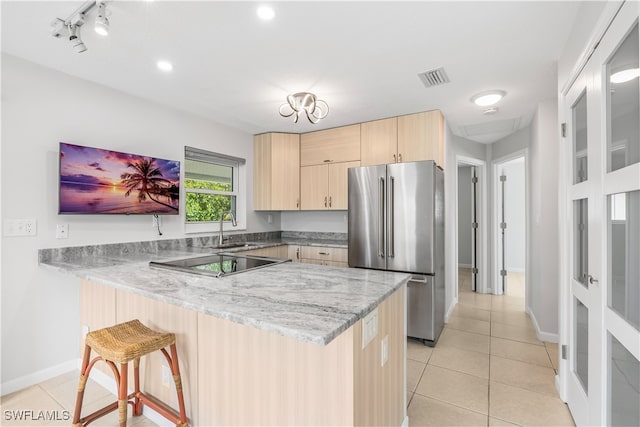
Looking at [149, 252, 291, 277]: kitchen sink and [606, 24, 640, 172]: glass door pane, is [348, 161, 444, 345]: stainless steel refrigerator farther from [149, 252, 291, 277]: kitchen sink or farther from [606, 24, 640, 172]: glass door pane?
[606, 24, 640, 172]: glass door pane

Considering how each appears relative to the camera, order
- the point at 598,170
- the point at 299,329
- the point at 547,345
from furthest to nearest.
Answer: the point at 547,345
the point at 598,170
the point at 299,329

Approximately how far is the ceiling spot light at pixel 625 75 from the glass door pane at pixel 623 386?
3.43 ft

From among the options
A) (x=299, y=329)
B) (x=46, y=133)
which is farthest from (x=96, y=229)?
(x=299, y=329)

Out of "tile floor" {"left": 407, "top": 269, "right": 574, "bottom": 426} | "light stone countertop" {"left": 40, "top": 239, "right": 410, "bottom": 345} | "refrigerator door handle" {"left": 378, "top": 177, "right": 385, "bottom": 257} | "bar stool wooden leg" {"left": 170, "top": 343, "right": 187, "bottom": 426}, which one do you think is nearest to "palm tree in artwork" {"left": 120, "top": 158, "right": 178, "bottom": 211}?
"light stone countertop" {"left": 40, "top": 239, "right": 410, "bottom": 345}

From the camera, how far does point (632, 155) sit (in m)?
1.14

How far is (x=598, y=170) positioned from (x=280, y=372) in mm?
1762

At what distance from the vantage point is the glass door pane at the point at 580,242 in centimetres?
165

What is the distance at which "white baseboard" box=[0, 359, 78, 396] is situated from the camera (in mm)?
2090

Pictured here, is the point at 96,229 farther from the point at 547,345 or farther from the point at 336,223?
the point at 547,345

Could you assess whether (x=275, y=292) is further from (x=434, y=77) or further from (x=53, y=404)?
(x=434, y=77)

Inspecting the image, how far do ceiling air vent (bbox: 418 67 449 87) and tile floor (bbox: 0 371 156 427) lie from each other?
10.1ft

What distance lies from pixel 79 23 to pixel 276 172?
255 cm

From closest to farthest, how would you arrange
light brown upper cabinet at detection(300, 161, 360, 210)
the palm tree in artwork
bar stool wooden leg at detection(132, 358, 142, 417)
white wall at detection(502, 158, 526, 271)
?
bar stool wooden leg at detection(132, 358, 142, 417)
the palm tree in artwork
light brown upper cabinet at detection(300, 161, 360, 210)
white wall at detection(502, 158, 526, 271)

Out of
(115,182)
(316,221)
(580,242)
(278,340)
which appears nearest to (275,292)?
(278,340)
